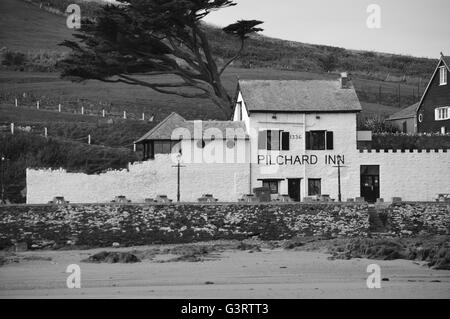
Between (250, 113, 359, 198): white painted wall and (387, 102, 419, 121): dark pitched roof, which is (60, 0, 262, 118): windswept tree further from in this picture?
(387, 102, 419, 121): dark pitched roof

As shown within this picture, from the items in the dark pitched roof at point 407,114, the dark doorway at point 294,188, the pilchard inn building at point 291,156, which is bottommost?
the dark doorway at point 294,188

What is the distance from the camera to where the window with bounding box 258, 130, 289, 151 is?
55.8 meters

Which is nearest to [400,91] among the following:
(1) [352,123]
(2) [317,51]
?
(2) [317,51]

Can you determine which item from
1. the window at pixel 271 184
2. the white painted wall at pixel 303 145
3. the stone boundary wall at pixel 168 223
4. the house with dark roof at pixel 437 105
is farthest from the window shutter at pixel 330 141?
the house with dark roof at pixel 437 105

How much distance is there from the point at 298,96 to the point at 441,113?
18.4 metres

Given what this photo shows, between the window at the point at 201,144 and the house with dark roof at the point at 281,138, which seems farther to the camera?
the house with dark roof at the point at 281,138

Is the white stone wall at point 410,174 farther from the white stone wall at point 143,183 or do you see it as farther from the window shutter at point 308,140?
the white stone wall at point 143,183

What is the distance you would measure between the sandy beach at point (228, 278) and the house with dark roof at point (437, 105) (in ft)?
115

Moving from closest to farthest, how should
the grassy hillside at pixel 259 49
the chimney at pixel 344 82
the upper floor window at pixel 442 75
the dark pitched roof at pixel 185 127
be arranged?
1. the dark pitched roof at pixel 185 127
2. the chimney at pixel 344 82
3. the upper floor window at pixel 442 75
4. the grassy hillside at pixel 259 49

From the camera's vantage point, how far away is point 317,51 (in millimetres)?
144000

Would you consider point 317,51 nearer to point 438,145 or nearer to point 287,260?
point 438,145

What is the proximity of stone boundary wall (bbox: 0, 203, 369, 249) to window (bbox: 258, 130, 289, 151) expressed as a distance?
8.93 metres

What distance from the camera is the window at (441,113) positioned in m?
70.6

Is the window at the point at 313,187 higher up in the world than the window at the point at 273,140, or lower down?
lower down
